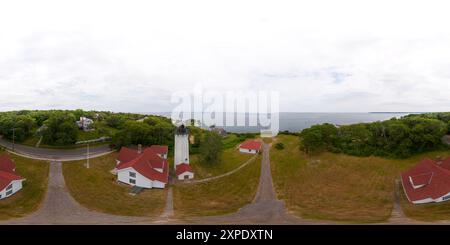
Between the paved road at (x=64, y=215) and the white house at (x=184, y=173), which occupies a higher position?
the white house at (x=184, y=173)

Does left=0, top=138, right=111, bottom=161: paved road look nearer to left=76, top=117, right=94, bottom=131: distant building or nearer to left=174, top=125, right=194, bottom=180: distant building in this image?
left=76, top=117, right=94, bottom=131: distant building

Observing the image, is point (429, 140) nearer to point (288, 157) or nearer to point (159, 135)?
point (288, 157)

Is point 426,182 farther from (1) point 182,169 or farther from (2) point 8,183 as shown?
(2) point 8,183

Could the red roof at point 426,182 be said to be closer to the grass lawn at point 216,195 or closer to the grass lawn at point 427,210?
the grass lawn at point 427,210

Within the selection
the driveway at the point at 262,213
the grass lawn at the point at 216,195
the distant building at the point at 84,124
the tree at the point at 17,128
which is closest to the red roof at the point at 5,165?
the tree at the point at 17,128

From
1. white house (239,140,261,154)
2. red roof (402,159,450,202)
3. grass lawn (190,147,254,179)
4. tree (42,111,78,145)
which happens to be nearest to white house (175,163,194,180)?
grass lawn (190,147,254,179)

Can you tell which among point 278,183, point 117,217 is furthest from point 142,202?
point 278,183
